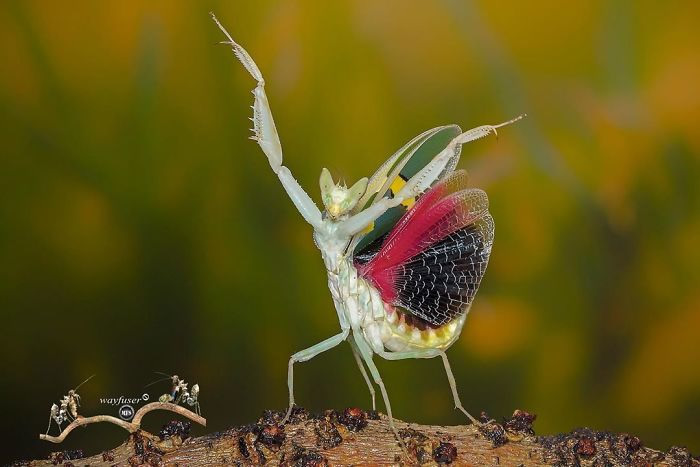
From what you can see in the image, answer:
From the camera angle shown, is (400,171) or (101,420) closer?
(101,420)

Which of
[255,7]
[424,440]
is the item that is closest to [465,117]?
[255,7]

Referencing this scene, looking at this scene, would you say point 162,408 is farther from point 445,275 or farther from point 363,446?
point 445,275

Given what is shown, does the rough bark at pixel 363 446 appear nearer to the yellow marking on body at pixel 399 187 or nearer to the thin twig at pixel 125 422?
the thin twig at pixel 125 422

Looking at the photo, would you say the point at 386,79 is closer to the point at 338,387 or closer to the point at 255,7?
the point at 255,7

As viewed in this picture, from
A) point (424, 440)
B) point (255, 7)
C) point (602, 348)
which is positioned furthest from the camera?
point (602, 348)

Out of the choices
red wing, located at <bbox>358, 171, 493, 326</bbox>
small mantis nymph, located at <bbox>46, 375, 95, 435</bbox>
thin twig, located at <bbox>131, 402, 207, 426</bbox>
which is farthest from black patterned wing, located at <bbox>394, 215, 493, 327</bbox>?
small mantis nymph, located at <bbox>46, 375, 95, 435</bbox>

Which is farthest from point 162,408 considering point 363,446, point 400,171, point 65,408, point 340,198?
point 400,171
